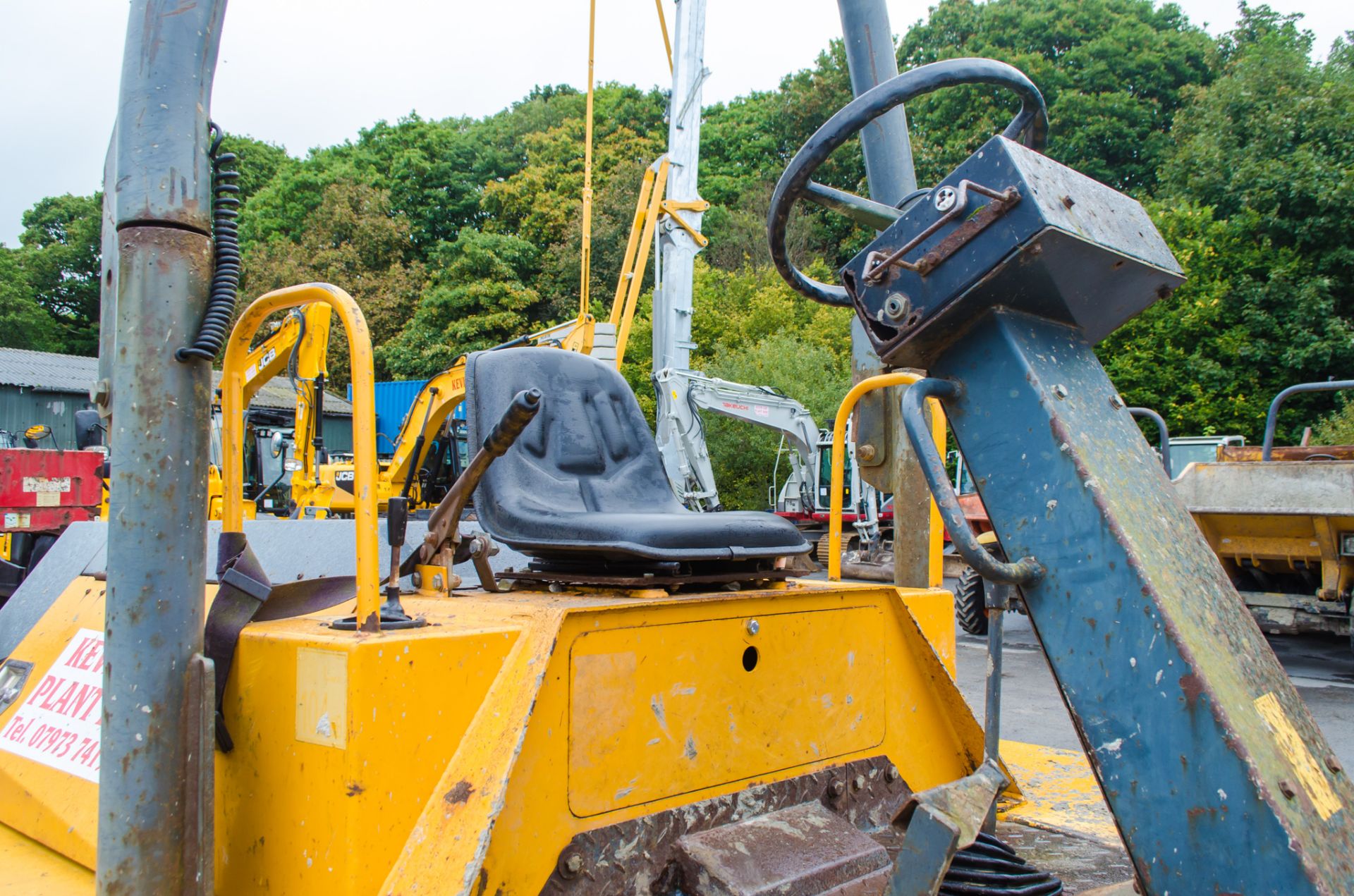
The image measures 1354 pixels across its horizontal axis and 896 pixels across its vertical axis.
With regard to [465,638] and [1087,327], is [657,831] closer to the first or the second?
[465,638]

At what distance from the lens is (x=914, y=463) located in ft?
14.0

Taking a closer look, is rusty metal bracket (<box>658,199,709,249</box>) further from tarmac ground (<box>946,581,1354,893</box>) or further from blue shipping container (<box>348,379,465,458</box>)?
blue shipping container (<box>348,379,465,458</box>)

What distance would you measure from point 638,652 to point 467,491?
53 centimetres

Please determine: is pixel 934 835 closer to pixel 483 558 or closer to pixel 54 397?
pixel 483 558

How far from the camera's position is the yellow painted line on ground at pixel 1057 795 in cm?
304

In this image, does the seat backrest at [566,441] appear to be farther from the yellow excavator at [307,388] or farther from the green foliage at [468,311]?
the green foliage at [468,311]

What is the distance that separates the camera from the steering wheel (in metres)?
1.83

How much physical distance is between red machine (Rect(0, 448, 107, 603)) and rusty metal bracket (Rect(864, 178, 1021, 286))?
852cm

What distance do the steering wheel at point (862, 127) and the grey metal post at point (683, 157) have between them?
32.3 ft

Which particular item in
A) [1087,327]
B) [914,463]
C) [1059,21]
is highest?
[1059,21]

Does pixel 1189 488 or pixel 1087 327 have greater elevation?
pixel 1087 327

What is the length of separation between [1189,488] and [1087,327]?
21.3 ft

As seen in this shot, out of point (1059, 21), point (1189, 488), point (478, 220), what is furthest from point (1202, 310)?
point (478, 220)

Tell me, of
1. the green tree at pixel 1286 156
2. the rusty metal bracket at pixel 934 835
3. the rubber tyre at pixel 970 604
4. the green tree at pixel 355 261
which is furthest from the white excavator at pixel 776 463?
the green tree at pixel 355 261
